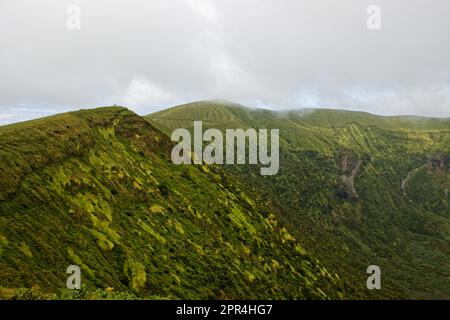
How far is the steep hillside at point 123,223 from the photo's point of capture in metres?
39.1

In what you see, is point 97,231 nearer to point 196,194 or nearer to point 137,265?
point 137,265

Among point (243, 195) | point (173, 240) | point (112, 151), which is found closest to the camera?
point (173, 240)

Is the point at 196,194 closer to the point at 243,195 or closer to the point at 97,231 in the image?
the point at 243,195

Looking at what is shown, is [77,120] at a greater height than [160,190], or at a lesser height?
greater

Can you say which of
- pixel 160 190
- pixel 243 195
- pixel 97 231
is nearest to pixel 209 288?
pixel 97 231

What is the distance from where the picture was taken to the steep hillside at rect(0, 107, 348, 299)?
39094 mm

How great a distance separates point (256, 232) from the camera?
4402 inches

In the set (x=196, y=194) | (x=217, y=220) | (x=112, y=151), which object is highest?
(x=112, y=151)

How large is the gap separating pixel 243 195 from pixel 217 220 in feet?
124

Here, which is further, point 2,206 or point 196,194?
point 196,194

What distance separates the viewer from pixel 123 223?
60.8 metres
